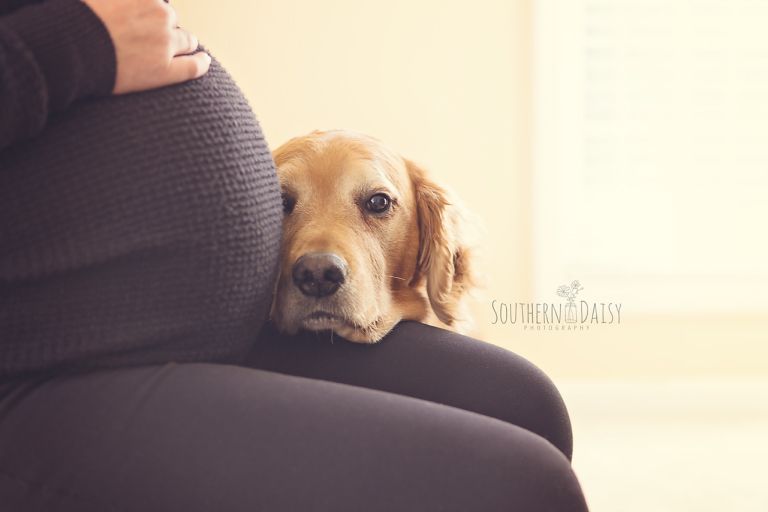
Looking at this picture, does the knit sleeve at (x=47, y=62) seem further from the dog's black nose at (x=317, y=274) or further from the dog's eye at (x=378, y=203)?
the dog's eye at (x=378, y=203)

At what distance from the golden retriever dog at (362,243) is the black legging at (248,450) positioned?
460 millimetres

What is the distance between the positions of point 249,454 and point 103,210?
0.33 meters

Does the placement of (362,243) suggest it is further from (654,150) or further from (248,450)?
(654,150)

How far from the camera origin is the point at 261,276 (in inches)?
37.2

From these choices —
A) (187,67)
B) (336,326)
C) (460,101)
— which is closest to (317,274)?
(336,326)

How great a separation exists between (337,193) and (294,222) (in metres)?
0.11

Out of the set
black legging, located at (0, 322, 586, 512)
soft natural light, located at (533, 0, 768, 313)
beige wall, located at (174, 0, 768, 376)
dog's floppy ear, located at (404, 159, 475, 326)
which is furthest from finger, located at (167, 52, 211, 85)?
soft natural light, located at (533, 0, 768, 313)

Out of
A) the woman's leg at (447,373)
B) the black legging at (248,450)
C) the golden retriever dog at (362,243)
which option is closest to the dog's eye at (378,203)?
the golden retriever dog at (362,243)

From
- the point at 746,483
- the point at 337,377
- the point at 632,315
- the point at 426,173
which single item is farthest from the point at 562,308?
the point at 337,377

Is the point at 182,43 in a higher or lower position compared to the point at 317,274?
higher

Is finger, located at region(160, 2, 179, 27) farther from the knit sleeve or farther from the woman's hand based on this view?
the knit sleeve

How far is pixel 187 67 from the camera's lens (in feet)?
2.95

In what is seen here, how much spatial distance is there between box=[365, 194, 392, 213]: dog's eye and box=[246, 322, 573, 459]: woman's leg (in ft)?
1.27

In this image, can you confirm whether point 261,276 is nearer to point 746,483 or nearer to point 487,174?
point 746,483
